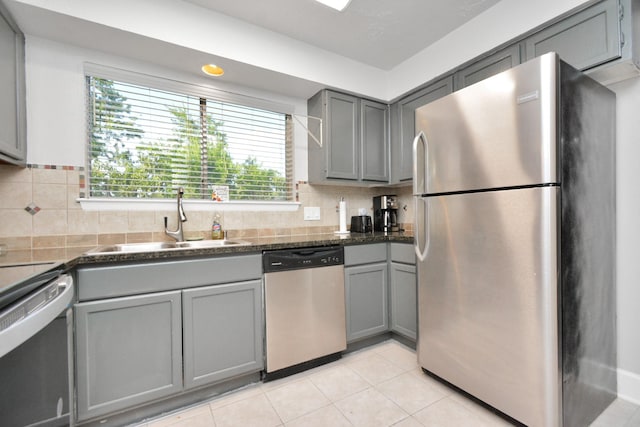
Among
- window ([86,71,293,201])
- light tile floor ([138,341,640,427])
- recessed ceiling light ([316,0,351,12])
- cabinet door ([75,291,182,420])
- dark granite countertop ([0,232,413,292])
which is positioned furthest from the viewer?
window ([86,71,293,201])

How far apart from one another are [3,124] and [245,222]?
148 cm

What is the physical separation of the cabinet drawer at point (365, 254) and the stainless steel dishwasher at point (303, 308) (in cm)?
8

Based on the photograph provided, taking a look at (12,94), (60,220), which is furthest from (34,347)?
(12,94)

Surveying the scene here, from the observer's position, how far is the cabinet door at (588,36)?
144 centimetres

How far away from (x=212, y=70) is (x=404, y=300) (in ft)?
7.69

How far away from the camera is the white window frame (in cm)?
191

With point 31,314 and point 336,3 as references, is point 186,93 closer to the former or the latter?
point 336,3

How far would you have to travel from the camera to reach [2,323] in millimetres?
665

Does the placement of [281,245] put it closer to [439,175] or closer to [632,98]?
[439,175]

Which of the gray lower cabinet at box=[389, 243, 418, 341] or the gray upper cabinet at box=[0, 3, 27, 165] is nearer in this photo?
the gray upper cabinet at box=[0, 3, 27, 165]

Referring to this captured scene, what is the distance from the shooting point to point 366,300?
2258 mm

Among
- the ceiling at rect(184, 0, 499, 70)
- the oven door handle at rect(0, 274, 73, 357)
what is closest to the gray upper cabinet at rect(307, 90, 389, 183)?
the ceiling at rect(184, 0, 499, 70)

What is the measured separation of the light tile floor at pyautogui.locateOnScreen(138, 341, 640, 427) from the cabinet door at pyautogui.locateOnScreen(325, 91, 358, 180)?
5.25 ft

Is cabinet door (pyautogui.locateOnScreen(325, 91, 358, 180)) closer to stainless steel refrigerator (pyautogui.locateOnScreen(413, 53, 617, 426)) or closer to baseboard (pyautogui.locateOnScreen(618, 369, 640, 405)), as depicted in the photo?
stainless steel refrigerator (pyautogui.locateOnScreen(413, 53, 617, 426))
